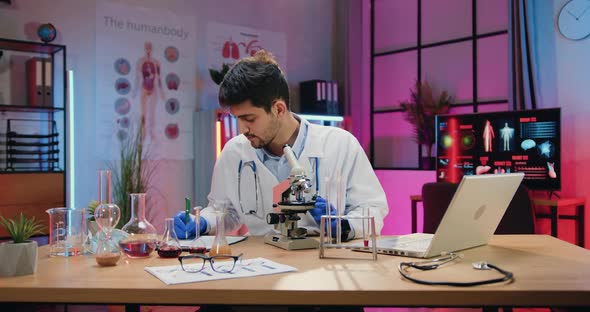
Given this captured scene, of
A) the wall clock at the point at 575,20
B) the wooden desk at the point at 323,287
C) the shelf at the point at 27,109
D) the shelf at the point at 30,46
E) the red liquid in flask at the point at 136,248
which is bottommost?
the wooden desk at the point at 323,287

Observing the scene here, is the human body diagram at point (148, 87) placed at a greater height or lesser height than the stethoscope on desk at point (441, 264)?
greater

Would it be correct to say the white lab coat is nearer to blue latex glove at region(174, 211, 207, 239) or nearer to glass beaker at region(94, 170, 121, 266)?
blue latex glove at region(174, 211, 207, 239)

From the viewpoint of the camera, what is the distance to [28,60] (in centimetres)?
368

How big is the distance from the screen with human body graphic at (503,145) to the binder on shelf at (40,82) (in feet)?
9.66

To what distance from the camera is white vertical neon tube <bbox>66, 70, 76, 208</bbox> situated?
152 inches

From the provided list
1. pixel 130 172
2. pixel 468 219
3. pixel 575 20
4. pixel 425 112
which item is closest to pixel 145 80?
pixel 130 172

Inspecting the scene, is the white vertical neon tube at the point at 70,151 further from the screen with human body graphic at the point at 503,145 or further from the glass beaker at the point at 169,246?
the screen with human body graphic at the point at 503,145

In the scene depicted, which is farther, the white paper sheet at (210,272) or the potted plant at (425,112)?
the potted plant at (425,112)

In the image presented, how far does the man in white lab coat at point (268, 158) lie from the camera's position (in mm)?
1937

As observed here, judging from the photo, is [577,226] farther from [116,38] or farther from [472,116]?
[116,38]

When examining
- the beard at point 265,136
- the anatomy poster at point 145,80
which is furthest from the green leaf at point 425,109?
the beard at point 265,136

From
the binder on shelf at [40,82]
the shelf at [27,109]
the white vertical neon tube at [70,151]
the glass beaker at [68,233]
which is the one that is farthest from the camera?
the white vertical neon tube at [70,151]

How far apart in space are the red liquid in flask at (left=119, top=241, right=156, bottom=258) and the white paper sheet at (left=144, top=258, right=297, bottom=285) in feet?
0.55

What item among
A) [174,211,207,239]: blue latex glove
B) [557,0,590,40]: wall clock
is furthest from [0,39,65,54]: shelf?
[557,0,590,40]: wall clock
